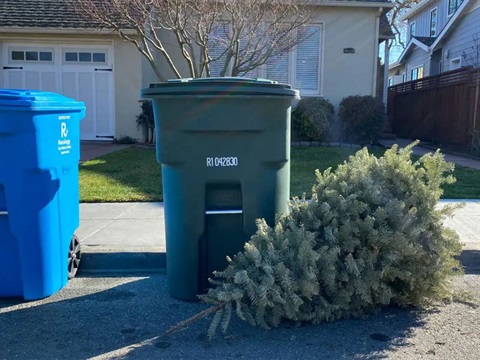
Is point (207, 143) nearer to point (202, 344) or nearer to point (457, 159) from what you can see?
point (202, 344)

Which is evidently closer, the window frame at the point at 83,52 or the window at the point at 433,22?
the window frame at the point at 83,52

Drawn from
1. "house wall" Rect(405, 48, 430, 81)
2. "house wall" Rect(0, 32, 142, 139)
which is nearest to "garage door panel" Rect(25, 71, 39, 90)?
"house wall" Rect(0, 32, 142, 139)

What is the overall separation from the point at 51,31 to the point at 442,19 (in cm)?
1721

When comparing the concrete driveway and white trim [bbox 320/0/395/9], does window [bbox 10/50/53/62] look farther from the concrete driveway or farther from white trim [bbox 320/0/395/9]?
the concrete driveway

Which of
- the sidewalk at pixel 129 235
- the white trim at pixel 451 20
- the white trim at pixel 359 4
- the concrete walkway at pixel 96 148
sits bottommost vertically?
the sidewalk at pixel 129 235

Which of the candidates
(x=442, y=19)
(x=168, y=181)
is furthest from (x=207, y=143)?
(x=442, y=19)

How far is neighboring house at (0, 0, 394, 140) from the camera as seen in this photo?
13852 mm

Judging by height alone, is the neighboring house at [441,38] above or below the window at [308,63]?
above

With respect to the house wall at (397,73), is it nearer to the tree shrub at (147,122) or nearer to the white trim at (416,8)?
the white trim at (416,8)

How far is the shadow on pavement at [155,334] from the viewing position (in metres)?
3.21

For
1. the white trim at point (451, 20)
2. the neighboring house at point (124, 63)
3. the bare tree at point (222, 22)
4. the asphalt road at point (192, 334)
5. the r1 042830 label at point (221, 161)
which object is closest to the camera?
the asphalt road at point (192, 334)

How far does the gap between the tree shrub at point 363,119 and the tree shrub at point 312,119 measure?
0.51 m

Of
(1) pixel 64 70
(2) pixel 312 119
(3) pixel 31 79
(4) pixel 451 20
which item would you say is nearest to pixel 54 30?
(1) pixel 64 70

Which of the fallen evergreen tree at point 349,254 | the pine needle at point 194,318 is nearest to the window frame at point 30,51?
the fallen evergreen tree at point 349,254
